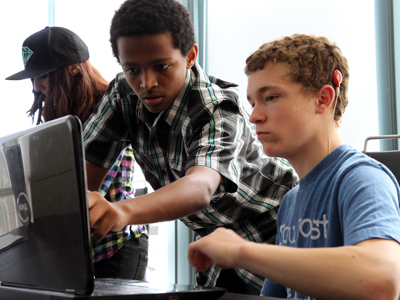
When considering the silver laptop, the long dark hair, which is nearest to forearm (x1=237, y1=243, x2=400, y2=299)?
the silver laptop

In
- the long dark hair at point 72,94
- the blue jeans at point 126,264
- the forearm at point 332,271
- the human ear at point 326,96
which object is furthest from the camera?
the long dark hair at point 72,94

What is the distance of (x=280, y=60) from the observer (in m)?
0.89

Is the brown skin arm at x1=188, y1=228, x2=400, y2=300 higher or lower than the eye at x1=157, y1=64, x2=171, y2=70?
lower

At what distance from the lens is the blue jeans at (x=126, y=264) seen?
1301 mm

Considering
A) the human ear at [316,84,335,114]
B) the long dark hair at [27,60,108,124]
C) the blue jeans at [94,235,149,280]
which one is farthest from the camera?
the long dark hair at [27,60,108,124]

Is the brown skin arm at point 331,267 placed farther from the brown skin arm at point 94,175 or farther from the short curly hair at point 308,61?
the brown skin arm at point 94,175

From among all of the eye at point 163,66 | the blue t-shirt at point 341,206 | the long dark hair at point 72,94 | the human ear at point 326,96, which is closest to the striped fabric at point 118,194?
the long dark hair at point 72,94

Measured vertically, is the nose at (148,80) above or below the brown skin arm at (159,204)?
above

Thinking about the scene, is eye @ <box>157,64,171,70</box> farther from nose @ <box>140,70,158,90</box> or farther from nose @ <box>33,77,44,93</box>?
nose @ <box>33,77,44,93</box>

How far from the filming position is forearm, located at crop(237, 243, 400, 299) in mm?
523

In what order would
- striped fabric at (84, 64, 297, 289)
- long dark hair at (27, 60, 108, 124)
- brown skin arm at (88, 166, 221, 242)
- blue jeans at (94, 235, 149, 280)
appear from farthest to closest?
long dark hair at (27, 60, 108, 124)
blue jeans at (94, 235, 149, 280)
striped fabric at (84, 64, 297, 289)
brown skin arm at (88, 166, 221, 242)

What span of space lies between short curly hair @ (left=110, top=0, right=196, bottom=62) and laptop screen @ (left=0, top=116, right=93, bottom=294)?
1.53 feet

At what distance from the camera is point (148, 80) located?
1048 mm

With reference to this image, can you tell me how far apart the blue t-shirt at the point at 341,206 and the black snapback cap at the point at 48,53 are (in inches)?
36.1
